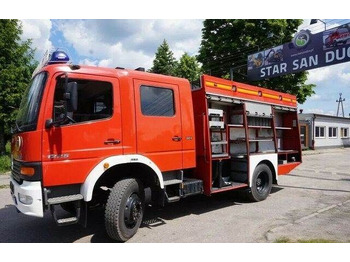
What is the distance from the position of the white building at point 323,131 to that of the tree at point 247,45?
361 inches

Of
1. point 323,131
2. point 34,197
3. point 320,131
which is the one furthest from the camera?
point 323,131

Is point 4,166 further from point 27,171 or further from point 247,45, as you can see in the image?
point 247,45

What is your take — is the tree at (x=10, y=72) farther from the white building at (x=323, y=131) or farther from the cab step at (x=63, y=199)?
the white building at (x=323, y=131)

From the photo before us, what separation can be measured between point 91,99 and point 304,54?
10.9 meters

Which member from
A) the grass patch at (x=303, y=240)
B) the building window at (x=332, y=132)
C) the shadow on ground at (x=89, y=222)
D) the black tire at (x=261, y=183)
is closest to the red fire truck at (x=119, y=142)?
the black tire at (x=261, y=183)

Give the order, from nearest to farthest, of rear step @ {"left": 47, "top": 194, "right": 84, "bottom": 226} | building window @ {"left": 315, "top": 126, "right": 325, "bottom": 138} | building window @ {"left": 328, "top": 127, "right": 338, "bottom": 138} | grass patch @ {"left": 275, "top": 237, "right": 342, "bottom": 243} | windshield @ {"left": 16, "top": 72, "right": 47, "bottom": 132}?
rear step @ {"left": 47, "top": 194, "right": 84, "bottom": 226}
windshield @ {"left": 16, "top": 72, "right": 47, "bottom": 132}
grass patch @ {"left": 275, "top": 237, "right": 342, "bottom": 243}
building window @ {"left": 315, "top": 126, "right": 325, "bottom": 138}
building window @ {"left": 328, "top": 127, "right": 338, "bottom": 138}

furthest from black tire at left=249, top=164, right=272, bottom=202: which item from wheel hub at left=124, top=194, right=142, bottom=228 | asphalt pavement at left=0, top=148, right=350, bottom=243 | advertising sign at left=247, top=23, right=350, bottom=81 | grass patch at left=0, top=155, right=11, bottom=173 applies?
grass patch at left=0, top=155, right=11, bottom=173

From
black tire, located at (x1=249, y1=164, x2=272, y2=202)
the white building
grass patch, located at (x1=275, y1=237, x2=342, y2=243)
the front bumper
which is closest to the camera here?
the front bumper

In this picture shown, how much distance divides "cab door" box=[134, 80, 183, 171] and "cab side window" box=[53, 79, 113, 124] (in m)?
0.51

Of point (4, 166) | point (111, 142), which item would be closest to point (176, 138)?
point (111, 142)

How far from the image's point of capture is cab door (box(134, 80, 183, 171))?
5.27 metres

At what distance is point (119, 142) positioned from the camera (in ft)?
16.3

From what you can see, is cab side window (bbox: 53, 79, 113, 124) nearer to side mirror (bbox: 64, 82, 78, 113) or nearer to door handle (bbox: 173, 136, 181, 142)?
side mirror (bbox: 64, 82, 78, 113)

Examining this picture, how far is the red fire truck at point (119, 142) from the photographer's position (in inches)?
171
